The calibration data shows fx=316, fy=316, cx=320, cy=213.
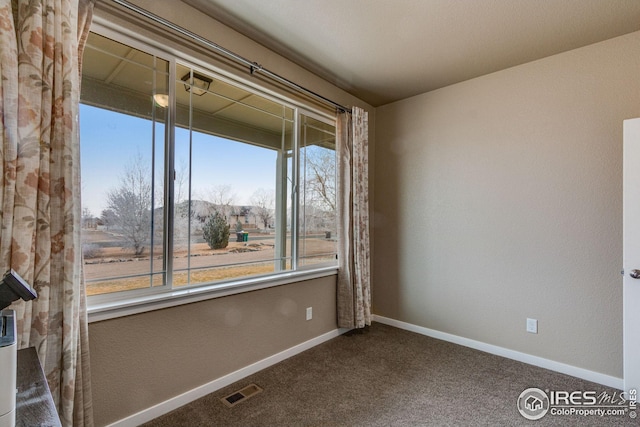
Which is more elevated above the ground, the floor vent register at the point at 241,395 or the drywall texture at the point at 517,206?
the drywall texture at the point at 517,206

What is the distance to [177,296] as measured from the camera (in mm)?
2049

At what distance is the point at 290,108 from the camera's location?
306 cm

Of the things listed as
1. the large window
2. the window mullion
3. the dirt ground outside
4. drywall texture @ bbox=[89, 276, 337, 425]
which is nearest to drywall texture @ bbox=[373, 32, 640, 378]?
the large window

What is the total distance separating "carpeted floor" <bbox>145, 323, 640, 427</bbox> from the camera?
78.3 inches

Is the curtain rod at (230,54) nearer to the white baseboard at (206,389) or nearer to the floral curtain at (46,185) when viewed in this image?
the floral curtain at (46,185)

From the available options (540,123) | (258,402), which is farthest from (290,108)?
(258,402)

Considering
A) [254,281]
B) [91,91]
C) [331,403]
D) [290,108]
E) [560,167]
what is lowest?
[331,403]

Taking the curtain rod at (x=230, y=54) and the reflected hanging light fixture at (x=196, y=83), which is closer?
the curtain rod at (x=230, y=54)

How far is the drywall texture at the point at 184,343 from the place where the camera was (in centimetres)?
179

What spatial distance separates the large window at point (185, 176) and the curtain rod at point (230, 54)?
186 millimetres

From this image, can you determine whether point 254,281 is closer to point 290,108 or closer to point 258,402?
point 258,402

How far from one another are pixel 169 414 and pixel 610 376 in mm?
3203

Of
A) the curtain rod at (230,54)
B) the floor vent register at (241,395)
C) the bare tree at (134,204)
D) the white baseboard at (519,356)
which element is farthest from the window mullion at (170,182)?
the white baseboard at (519,356)

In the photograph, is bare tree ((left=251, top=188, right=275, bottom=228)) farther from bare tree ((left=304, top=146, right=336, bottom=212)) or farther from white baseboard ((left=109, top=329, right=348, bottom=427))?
white baseboard ((left=109, top=329, right=348, bottom=427))
